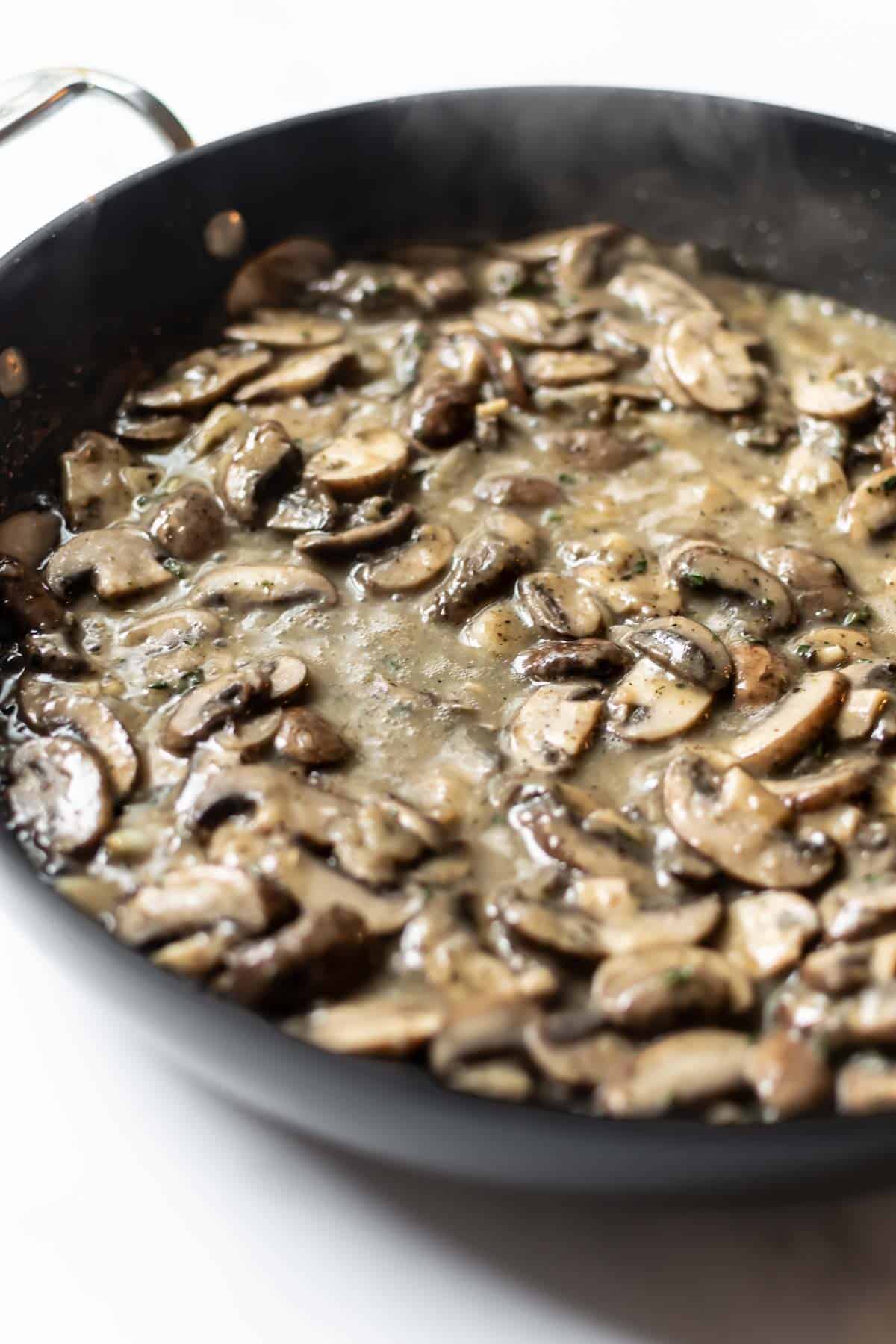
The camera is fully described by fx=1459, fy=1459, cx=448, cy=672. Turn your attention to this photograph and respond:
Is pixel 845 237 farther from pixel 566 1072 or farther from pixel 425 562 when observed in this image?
pixel 566 1072

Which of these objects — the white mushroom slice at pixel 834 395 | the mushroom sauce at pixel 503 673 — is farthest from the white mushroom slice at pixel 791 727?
the white mushroom slice at pixel 834 395

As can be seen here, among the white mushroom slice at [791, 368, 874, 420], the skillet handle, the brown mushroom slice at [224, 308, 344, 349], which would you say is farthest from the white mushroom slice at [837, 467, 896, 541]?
the skillet handle

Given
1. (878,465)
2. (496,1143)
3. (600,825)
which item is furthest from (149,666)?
(878,465)

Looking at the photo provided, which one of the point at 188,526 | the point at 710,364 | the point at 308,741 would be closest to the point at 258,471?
the point at 188,526

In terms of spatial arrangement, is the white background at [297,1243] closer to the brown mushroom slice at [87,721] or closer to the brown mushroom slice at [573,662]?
the brown mushroom slice at [87,721]

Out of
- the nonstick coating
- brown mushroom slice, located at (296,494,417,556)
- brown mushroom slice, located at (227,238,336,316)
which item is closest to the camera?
brown mushroom slice, located at (296,494,417,556)

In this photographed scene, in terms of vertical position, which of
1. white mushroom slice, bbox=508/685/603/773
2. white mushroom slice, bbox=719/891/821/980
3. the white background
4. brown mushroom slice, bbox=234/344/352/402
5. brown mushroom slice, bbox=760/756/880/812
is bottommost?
the white background

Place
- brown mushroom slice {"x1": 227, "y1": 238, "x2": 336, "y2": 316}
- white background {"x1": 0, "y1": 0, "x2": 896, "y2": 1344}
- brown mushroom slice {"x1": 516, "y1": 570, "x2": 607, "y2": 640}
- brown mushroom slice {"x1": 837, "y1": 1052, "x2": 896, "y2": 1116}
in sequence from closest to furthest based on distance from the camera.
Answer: brown mushroom slice {"x1": 837, "y1": 1052, "x2": 896, "y2": 1116}
white background {"x1": 0, "y1": 0, "x2": 896, "y2": 1344}
brown mushroom slice {"x1": 516, "y1": 570, "x2": 607, "y2": 640}
brown mushroom slice {"x1": 227, "y1": 238, "x2": 336, "y2": 316}

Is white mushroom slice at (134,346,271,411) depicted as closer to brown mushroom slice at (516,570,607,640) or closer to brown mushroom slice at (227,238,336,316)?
brown mushroom slice at (227,238,336,316)
